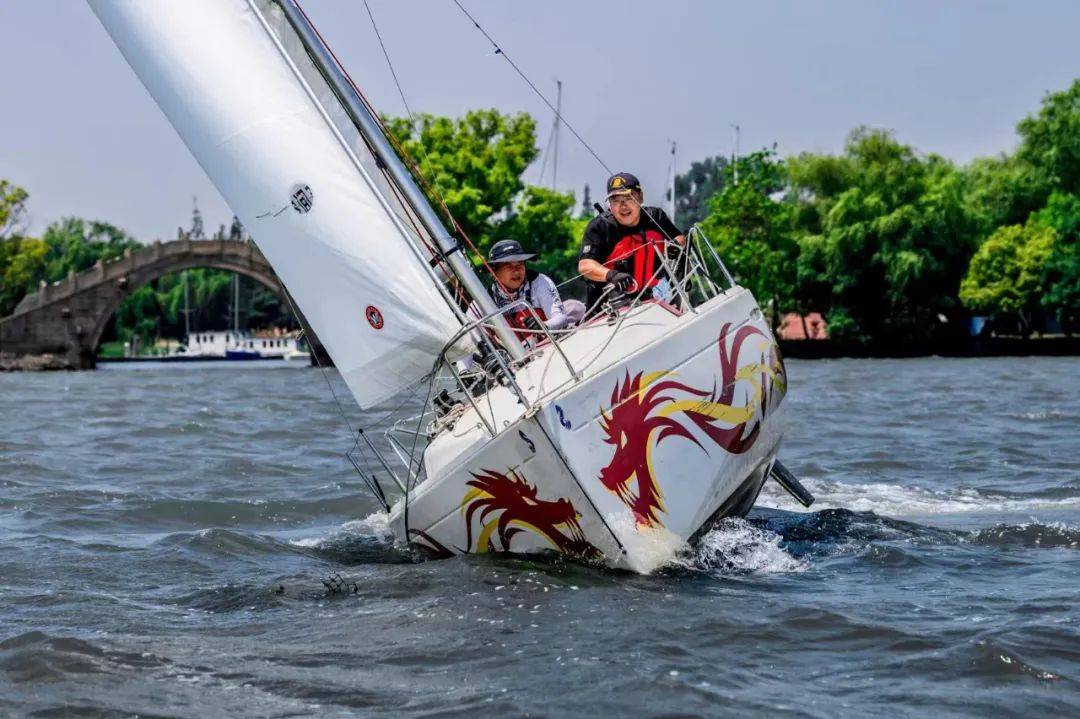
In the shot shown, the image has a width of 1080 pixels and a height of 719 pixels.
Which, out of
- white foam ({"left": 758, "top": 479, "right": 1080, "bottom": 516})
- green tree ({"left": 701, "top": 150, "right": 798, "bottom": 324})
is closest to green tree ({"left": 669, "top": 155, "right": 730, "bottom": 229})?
green tree ({"left": 701, "top": 150, "right": 798, "bottom": 324})

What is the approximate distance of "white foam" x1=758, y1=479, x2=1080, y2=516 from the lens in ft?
34.9

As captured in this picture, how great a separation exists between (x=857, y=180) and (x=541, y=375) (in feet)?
165

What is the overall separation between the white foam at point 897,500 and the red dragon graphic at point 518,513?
3574mm

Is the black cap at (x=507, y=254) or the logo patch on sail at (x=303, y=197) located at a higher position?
the logo patch on sail at (x=303, y=197)

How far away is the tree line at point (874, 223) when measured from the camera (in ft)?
170

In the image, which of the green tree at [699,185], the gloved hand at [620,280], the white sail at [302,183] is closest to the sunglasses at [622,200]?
the gloved hand at [620,280]

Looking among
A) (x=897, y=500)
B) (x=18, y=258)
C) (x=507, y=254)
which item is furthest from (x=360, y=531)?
(x=18, y=258)

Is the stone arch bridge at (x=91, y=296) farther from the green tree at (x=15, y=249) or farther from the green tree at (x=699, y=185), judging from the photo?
the green tree at (x=699, y=185)

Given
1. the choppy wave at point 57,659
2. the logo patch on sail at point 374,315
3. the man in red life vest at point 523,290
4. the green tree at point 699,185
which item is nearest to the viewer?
the choppy wave at point 57,659

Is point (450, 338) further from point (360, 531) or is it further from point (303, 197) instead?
point (360, 531)

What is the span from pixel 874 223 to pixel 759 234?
627cm

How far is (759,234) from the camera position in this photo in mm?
58375

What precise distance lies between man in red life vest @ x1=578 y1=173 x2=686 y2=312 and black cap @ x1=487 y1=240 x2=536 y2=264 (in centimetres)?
35

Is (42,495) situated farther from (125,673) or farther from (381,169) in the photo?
(125,673)
